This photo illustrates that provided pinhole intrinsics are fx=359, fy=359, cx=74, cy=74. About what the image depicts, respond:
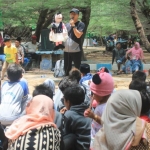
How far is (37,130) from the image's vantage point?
8.75 ft

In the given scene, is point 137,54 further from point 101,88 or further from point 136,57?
point 101,88

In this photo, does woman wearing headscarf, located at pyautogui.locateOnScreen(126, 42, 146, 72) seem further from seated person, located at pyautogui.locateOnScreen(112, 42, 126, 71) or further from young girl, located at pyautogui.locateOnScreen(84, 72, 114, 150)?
young girl, located at pyautogui.locateOnScreen(84, 72, 114, 150)

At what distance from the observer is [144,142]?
2.42 metres

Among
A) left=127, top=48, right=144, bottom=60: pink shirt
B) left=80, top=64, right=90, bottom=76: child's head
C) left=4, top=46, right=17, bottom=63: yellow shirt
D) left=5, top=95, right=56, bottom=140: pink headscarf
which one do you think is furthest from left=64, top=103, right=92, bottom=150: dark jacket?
left=127, top=48, right=144, bottom=60: pink shirt

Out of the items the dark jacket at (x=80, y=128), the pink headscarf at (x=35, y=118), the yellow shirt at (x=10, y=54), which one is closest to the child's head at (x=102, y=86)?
the dark jacket at (x=80, y=128)

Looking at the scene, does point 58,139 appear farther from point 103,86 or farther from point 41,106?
point 103,86

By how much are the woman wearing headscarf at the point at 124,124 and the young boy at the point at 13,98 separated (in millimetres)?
1860

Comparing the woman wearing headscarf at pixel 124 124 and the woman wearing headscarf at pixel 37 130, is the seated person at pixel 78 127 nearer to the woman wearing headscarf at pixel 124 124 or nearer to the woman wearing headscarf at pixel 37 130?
the woman wearing headscarf at pixel 37 130

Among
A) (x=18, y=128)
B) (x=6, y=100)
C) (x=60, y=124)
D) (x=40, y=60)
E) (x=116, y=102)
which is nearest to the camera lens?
(x=116, y=102)

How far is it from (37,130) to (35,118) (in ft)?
0.35

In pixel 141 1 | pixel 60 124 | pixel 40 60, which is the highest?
pixel 141 1

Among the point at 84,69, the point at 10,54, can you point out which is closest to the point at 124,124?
the point at 84,69

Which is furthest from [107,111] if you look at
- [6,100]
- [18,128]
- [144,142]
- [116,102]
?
[6,100]

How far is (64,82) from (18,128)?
1.86 metres
